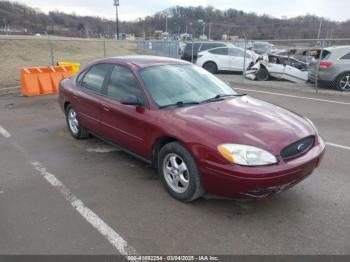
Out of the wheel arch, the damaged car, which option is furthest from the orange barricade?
the damaged car

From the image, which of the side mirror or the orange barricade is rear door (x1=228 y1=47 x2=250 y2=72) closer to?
the orange barricade

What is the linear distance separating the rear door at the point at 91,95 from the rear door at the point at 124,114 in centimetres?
18

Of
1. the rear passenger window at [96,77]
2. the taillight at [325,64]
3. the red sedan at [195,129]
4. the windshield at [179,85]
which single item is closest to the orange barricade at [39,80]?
the rear passenger window at [96,77]

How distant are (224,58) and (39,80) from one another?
8.87 m

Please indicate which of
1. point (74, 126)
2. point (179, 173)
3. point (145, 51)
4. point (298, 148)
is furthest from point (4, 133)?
point (145, 51)

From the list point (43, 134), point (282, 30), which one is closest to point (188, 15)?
point (282, 30)

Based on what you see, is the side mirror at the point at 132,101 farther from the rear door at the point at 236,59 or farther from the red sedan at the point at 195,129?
the rear door at the point at 236,59

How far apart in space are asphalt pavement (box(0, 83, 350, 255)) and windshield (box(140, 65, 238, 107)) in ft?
3.63

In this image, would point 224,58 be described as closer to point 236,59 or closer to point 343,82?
point 236,59

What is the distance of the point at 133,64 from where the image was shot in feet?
14.7

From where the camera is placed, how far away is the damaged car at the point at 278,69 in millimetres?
13110

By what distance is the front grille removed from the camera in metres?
3.20

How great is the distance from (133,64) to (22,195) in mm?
2198

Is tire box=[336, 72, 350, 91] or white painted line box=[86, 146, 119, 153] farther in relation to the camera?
tire box=[336, 72, 350, 91]
